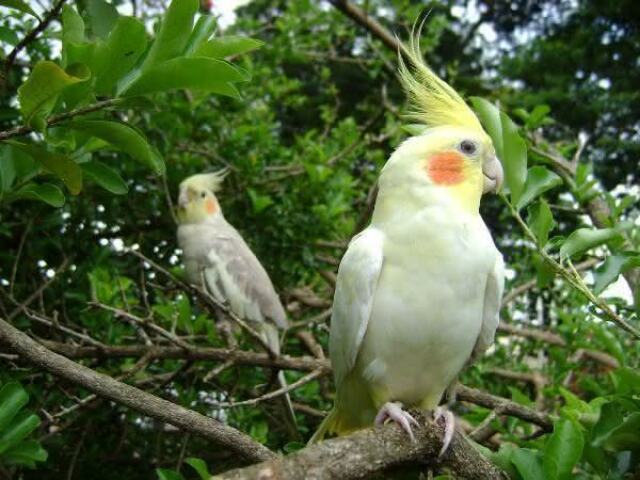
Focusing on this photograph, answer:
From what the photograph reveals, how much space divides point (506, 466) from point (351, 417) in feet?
2.50

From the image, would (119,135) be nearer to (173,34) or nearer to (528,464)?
(173,34)

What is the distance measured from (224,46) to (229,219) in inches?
132

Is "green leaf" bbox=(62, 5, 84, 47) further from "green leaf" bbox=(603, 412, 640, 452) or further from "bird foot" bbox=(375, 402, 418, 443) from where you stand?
"green leaf" bbox=(603, 412, 640, 452)

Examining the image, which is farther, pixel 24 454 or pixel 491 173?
pixel 491 173

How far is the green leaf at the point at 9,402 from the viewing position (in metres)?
1.85


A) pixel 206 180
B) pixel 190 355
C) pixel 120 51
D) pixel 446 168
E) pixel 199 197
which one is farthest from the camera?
pixel 199 197

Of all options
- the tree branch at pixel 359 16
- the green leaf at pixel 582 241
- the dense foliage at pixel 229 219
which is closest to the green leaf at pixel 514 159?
the dense foliage at pixel 229 219

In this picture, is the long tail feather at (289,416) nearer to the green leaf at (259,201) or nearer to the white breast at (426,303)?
the green leaf at (259,201)

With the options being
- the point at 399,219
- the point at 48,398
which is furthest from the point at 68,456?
the point at 399,219

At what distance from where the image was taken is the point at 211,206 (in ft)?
16.6

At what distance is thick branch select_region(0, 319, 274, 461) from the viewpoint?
1.80 m

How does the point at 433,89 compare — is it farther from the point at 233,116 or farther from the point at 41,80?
the point at 233,116

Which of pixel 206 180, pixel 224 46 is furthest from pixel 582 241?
pixel 206 180

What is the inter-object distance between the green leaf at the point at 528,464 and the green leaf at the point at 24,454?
125 cm
